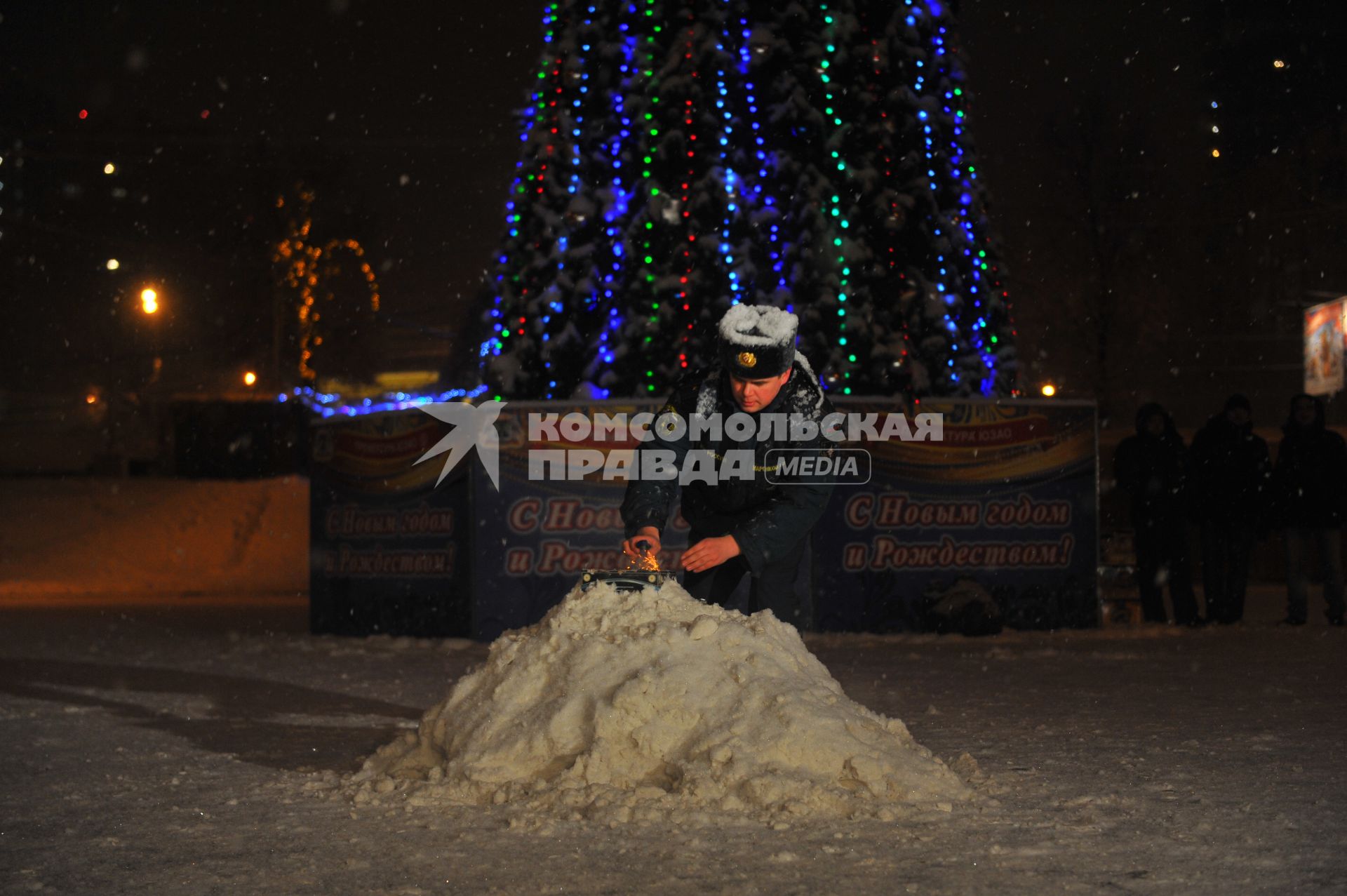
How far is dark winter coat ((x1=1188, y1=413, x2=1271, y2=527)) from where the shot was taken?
40.4 feet

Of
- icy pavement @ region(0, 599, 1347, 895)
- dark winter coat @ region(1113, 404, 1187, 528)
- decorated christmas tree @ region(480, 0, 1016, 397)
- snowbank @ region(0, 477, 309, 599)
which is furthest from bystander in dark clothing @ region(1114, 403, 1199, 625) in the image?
snowbank @ region(0, 477, 309, 599)

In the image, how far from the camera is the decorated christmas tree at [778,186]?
15961mm

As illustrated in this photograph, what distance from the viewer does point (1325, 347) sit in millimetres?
26094

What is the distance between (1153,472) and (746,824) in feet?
29.0

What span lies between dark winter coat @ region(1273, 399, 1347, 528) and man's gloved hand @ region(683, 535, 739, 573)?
322 inches

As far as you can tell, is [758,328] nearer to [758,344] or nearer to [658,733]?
[758,344]

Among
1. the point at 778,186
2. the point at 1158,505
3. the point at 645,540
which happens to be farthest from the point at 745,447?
the point at 778,186

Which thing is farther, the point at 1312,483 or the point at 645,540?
the point at 1312,483

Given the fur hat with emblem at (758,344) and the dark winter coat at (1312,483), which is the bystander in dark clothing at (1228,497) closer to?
the dark winter coat at (1312,483)

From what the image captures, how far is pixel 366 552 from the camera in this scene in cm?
1286

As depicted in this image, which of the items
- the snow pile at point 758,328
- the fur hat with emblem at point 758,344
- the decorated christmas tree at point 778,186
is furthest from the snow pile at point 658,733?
the decorated christmas tree at point 778,186

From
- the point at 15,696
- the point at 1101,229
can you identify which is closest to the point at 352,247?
the point at 1101,229

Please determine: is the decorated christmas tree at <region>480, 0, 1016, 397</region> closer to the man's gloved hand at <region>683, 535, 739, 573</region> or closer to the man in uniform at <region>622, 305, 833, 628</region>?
the man in uniform at <region>622, 305, 833, 628</region>

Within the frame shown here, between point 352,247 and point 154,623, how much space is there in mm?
30158
